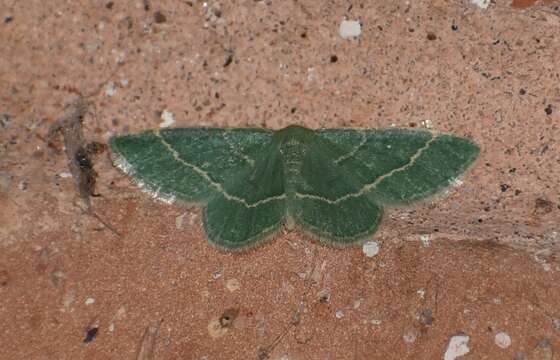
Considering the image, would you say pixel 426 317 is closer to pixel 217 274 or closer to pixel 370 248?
pixel 370 248

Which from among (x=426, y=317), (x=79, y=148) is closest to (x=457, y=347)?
(x=426, y=317)

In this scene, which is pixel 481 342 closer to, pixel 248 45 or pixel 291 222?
pixel 291 222

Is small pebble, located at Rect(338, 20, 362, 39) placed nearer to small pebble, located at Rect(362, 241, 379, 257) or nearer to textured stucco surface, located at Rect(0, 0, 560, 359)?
textured stucco surface, located at Rect(0, 0, 560, 359)

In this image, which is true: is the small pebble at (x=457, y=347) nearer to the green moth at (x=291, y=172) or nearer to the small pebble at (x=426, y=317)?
the small pebble at (x=426, y=317)

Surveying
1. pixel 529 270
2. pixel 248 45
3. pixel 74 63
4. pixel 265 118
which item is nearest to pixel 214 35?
pixel 248 45

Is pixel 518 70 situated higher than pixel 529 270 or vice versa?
pixel 518 70

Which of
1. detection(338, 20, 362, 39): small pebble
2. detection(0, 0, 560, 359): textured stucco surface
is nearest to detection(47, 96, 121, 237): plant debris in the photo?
detection(0, 0, 560, 359): textured stucco surface

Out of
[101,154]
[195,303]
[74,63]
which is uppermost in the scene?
[74,63]

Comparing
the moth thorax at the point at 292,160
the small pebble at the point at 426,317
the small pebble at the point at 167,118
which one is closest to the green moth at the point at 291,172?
the moth thorax at the point at 292,160
